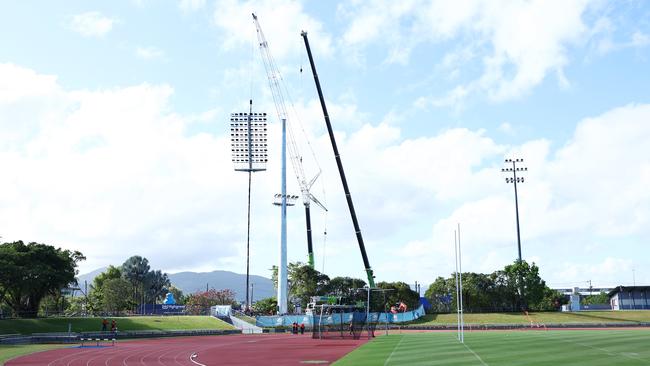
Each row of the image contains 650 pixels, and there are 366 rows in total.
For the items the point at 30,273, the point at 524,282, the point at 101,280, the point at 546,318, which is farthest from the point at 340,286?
the point at 101,280

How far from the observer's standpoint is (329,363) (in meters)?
36.5

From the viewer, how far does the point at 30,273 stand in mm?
78938

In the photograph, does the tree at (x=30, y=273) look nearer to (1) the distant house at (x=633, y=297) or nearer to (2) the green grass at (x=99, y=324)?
(2) the green grass at (x=99, y=324)

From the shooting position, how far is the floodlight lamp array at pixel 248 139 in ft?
397

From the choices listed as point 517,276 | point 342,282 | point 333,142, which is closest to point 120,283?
point 342,282

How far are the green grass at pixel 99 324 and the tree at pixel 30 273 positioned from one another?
5.94 meters

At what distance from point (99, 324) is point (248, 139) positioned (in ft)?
172

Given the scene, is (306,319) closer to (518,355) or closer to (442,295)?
(442,295)

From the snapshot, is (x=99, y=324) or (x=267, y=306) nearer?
(x=99, y=324)

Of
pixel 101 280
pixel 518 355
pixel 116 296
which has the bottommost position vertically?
pixel 518 355

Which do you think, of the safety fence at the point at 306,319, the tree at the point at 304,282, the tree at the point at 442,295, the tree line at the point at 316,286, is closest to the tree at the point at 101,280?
the tree line at the point at 316,286

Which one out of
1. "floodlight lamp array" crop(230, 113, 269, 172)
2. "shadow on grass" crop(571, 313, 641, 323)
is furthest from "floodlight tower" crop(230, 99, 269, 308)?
"shadow on grass" crop(571, 313, 641, 323)

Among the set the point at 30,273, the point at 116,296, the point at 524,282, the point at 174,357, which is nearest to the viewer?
the point at 174,357

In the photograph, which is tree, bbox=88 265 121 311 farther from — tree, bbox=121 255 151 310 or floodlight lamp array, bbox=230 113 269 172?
floodlight lamp array, bbox=230 113 269 172
